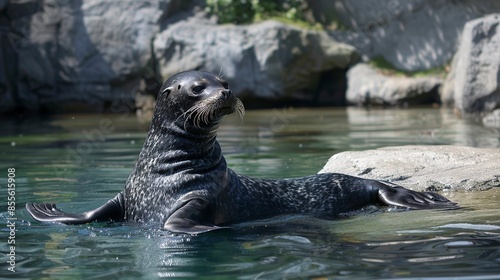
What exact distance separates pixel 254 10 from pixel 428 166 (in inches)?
531

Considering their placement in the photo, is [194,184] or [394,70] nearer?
[194,184]

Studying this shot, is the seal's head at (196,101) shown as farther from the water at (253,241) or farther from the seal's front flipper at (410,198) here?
the seal's front flipper at (410,198)

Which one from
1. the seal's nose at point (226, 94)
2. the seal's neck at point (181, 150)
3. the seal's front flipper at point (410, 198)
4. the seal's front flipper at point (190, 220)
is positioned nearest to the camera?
the seal's front flipper at point (190, 220)

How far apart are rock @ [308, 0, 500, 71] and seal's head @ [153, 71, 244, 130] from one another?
14790 mm

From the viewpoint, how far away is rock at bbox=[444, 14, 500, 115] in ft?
50.2

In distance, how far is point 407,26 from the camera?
21.5 metres

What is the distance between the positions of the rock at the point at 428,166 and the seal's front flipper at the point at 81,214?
2415 mm

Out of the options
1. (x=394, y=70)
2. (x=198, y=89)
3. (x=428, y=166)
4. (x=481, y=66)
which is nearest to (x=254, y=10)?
(x=394, y=70)

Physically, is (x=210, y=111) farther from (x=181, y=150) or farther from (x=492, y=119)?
(x=492, y=119)

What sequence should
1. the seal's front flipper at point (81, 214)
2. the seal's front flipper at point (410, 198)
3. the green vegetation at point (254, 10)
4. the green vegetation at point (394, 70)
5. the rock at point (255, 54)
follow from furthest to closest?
1. the green vegetation at point (254, 10)
2. the green vegetation at point (394, 70)
3. the rock at point (255, 54)
4. the seal's front flipper at point (410, 198)
5. the seal's front flipper at point (81, 214)

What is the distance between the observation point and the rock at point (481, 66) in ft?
50.2

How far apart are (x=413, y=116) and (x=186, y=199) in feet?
36.4

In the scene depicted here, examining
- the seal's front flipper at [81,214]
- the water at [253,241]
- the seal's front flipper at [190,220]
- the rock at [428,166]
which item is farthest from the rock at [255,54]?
the seal's front flipper at [190,220]

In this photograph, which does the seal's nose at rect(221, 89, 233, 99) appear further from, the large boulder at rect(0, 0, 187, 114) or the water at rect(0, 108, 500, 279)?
the large boulder at rect(0, 0, 187, 114)
